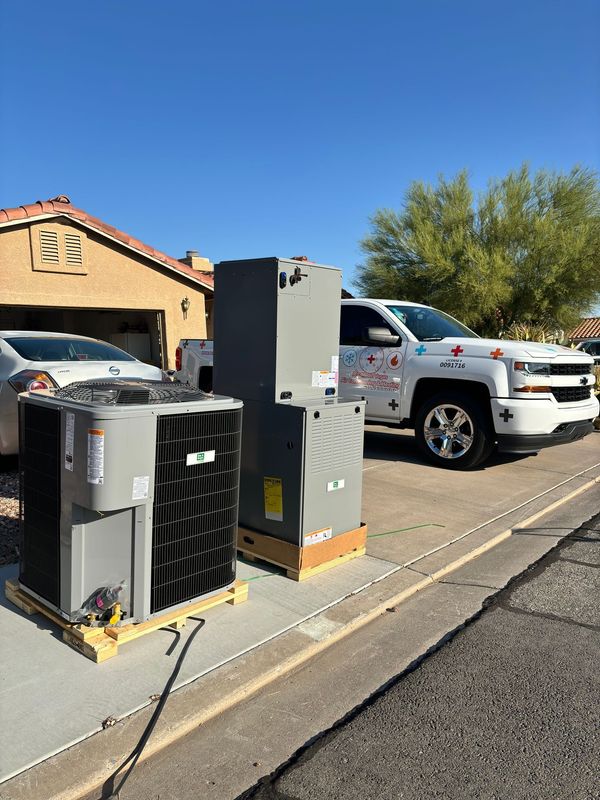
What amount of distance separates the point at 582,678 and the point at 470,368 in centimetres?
462

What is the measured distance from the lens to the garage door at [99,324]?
59.4ft

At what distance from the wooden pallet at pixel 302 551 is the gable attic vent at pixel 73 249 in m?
11.0

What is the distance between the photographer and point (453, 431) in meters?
7.75

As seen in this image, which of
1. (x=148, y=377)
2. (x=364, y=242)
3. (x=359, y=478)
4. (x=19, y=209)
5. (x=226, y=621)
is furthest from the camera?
(x=364, y=242)

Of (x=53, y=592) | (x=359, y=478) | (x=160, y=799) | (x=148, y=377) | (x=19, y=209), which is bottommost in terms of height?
(x=160, y=799)

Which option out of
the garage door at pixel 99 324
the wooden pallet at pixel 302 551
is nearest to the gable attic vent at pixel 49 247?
the garage door at pixel 99 324

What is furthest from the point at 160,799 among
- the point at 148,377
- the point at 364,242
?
the point at 364,242

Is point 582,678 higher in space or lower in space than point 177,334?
lower

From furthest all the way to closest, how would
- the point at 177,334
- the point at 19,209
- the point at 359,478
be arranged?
the point at 177,334 → the point at 19,209 → the point at 359,478

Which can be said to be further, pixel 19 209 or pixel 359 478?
pixel 19 209

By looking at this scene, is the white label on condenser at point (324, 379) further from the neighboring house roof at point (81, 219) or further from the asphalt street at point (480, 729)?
the neighboring house roof at point (81, 219)

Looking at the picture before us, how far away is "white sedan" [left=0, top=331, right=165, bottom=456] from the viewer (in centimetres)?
646

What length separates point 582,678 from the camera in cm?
329

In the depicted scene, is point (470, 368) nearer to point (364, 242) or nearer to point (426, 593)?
point (426, 593)
